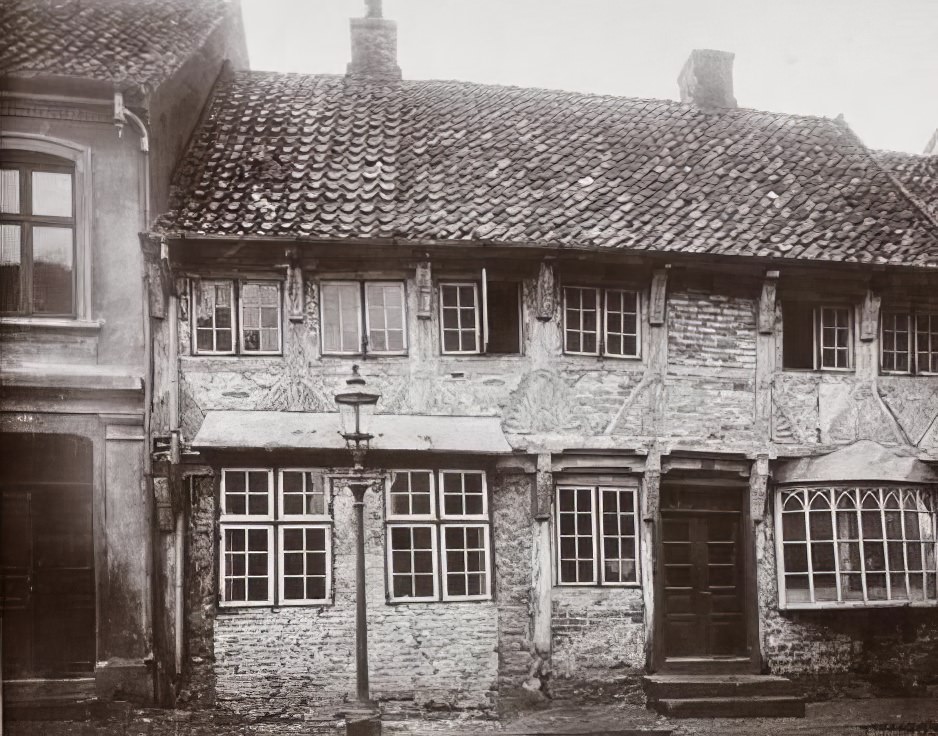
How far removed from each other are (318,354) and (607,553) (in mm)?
3015

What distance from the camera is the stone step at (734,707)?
790cm

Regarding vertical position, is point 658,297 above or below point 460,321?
above

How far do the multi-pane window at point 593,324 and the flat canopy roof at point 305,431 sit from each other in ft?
4.47

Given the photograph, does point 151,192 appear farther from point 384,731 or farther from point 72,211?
point 384,731

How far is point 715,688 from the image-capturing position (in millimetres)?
8133

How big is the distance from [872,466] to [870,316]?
126cm

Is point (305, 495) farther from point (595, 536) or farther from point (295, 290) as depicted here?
point (595, 536)

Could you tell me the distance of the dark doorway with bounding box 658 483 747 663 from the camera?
29.1 feet

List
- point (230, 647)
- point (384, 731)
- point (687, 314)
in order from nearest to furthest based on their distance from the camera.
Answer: point (384, 731), point (230, 647), point (687, 314)

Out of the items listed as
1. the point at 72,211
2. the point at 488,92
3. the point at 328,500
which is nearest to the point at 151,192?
the point at 72,211

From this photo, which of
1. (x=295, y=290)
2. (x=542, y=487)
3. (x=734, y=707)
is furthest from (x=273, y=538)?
(x=734, y=707)

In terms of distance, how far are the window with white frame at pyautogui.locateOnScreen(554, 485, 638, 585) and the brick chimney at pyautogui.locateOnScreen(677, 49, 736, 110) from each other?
4.99 metres

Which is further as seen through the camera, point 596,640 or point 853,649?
point 596,640

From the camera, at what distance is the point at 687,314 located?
8.62 meters
